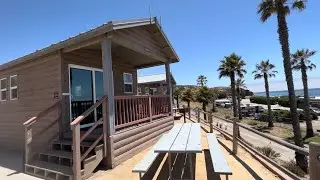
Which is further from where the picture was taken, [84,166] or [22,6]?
[22,6]

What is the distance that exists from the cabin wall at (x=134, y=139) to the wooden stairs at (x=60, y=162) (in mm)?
551

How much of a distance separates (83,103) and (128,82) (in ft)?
10.7

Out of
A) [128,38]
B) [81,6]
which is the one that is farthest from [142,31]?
[81,6]

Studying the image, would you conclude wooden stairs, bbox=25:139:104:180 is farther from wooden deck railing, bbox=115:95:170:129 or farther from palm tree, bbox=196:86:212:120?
palm tree, bbox=196:86:212:120

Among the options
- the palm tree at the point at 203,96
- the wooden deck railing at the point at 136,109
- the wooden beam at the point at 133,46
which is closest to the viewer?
the wooden beam at the point at 133,46

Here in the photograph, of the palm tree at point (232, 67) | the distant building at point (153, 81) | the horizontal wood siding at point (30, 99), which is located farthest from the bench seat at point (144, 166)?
the palm tree at point (232, 67)

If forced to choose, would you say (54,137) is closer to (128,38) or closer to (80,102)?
(80,102)

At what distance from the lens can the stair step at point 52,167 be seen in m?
5.90

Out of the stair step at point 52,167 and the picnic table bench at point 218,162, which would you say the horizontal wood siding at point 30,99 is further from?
the picnic table bench at point 218,162

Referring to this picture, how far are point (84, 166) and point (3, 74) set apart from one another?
7.42 metres

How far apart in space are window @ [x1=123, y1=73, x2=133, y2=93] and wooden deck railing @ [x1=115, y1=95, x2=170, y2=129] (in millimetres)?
1767

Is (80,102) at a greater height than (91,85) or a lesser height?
lesser

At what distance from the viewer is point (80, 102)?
339 inches

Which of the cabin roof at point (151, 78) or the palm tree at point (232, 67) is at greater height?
the palm tree at point (232, 67)
